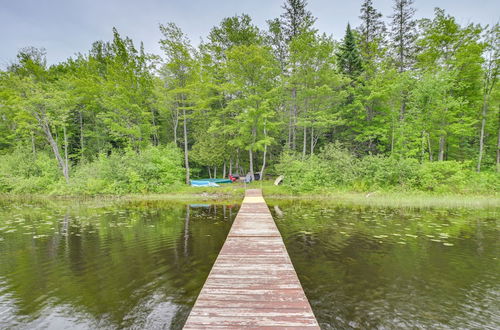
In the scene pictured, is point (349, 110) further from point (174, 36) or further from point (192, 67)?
point (174, 36)

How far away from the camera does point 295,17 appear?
22391mm

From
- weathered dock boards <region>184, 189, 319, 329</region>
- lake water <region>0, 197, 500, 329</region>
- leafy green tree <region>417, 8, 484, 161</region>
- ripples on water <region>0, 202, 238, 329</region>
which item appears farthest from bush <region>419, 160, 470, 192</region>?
weathered dock boards <region>184, 189, 319, 329</region>

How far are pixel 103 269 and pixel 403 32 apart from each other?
27.9m

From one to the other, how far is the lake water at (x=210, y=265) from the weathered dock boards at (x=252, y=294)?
927mm

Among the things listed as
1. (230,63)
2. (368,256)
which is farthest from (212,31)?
(368,256)

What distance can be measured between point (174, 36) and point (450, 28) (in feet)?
74.9

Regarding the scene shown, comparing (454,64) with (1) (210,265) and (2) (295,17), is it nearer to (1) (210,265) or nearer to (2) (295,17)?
(2) (295,17)

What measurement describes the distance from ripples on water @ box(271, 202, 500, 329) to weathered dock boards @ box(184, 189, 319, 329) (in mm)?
1012

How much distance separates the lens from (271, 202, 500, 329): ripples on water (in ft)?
12.9

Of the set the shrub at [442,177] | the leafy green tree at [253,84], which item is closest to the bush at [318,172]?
the leafy green tree at [253,84]

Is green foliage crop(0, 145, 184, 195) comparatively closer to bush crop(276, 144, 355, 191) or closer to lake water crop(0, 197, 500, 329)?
lake water crop(0, 197, 500, 329)

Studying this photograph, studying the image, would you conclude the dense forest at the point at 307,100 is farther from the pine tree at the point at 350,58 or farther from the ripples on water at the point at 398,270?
the ripples on water at the point at 398,270

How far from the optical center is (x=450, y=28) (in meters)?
18.5

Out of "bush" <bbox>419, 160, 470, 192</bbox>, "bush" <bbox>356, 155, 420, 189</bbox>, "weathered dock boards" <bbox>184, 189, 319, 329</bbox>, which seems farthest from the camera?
"bush" <bbox>356, 155, 420, 189</bbox>
